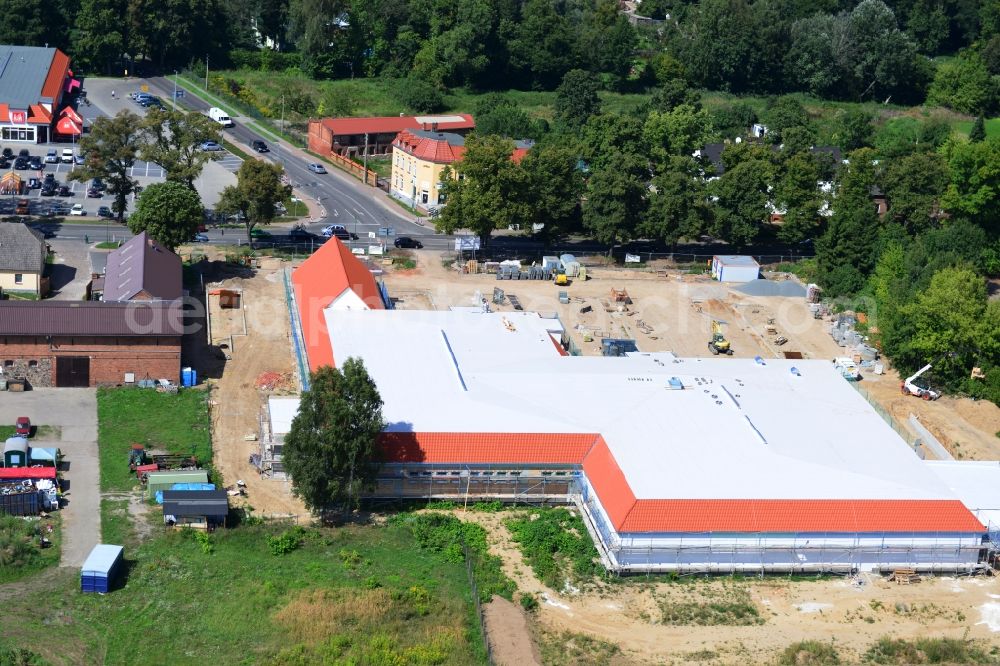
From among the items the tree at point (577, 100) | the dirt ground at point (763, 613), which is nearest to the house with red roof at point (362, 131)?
the tree at point (577, 100)

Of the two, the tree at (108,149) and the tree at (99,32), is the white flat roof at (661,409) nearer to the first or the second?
the tree at (108,149)

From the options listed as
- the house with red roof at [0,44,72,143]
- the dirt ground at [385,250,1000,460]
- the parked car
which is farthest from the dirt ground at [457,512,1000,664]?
the house with red roof at [0,44,72,143]

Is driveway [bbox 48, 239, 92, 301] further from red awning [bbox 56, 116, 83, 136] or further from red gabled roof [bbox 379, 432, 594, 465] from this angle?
red gabled roof [bbox 379, 432, 594, 465]

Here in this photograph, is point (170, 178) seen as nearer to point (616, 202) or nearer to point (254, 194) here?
point (254, 194)

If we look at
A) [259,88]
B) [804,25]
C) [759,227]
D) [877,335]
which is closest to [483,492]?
[877,335]

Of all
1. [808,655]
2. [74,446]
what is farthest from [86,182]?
[808,655]

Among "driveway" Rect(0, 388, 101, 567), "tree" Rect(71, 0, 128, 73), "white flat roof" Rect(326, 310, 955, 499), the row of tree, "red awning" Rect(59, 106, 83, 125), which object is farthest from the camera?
"tree" Rect(71, 0, 128, 73)
